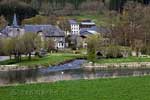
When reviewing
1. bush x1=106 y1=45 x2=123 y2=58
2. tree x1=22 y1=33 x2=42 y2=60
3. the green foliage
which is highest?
the green foliage

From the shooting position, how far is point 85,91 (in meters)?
24.3

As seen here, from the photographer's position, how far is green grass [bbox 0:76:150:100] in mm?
21875

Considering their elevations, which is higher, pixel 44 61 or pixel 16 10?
pixel 16 10

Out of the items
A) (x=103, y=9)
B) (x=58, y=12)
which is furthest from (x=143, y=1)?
(x=58, y=12)

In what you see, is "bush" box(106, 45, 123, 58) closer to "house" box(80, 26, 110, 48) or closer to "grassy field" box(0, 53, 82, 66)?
"grassy field" box(0, 53, 82, 66)

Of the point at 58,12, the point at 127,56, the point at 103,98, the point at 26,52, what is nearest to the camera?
the point at 103,98

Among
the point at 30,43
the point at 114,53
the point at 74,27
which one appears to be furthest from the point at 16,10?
the point at 114,53

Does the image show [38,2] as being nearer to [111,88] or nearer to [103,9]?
[103,9]

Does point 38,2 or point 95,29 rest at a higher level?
point 38,2

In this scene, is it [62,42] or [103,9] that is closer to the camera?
[62,42]

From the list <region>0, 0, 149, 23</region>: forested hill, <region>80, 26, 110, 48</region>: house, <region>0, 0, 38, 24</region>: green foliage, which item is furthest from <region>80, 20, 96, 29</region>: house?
<region>0, 0, 38, 24</region>: green foliage

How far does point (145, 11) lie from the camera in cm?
9450

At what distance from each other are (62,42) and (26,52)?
24569mm

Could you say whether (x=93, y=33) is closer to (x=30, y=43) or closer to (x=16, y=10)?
(x=30, y=43)
